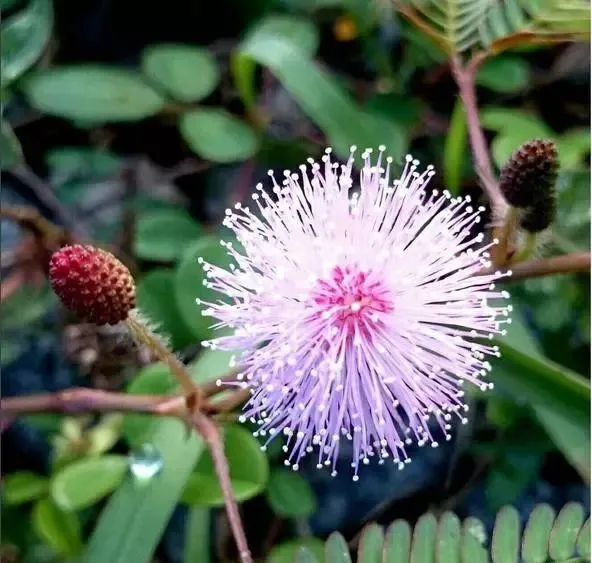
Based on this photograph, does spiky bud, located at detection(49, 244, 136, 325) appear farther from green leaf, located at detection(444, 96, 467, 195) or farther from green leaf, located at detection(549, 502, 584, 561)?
green leaf, located at detection(444, 96, 467, 195)

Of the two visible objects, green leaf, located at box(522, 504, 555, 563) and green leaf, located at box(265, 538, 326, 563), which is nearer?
green leaf, located at box(522, 504, 555, 563)

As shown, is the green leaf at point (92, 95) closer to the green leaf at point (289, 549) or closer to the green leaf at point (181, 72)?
the green leaf at point (181, 72)

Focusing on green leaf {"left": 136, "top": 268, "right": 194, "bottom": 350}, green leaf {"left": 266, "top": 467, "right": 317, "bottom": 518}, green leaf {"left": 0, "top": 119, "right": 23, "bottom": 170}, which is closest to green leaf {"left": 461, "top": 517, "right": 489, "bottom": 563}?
green leaf {"left": 266, "top": 467, "right": 317, "bottom": 518}

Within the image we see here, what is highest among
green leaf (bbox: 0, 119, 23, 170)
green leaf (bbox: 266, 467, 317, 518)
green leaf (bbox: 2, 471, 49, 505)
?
→ green leaf (bbox: 0, 119, 23, 170)

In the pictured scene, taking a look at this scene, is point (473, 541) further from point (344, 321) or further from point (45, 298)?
point (45, 298)

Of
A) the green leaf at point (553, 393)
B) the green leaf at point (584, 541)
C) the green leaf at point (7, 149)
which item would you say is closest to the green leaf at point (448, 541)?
the green leaf at point (584, 541)

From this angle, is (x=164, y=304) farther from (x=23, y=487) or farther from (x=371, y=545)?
(x=371, y=545)

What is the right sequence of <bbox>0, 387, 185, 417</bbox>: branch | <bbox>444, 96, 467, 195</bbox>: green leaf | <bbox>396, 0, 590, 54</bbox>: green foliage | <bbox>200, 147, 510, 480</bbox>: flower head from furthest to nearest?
1. <bbox>444, 96, 467, 195</bbox>: green leaf
2. <bbox>396, 0, 590, 54</bbox>: green foliage
3. <bbox>0, 387, 185, 417</bbox>: branch
4. <bbox>200, 147, 510, 480</bbox>: flower head

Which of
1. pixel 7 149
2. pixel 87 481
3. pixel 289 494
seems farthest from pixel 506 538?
pixel 7 149
